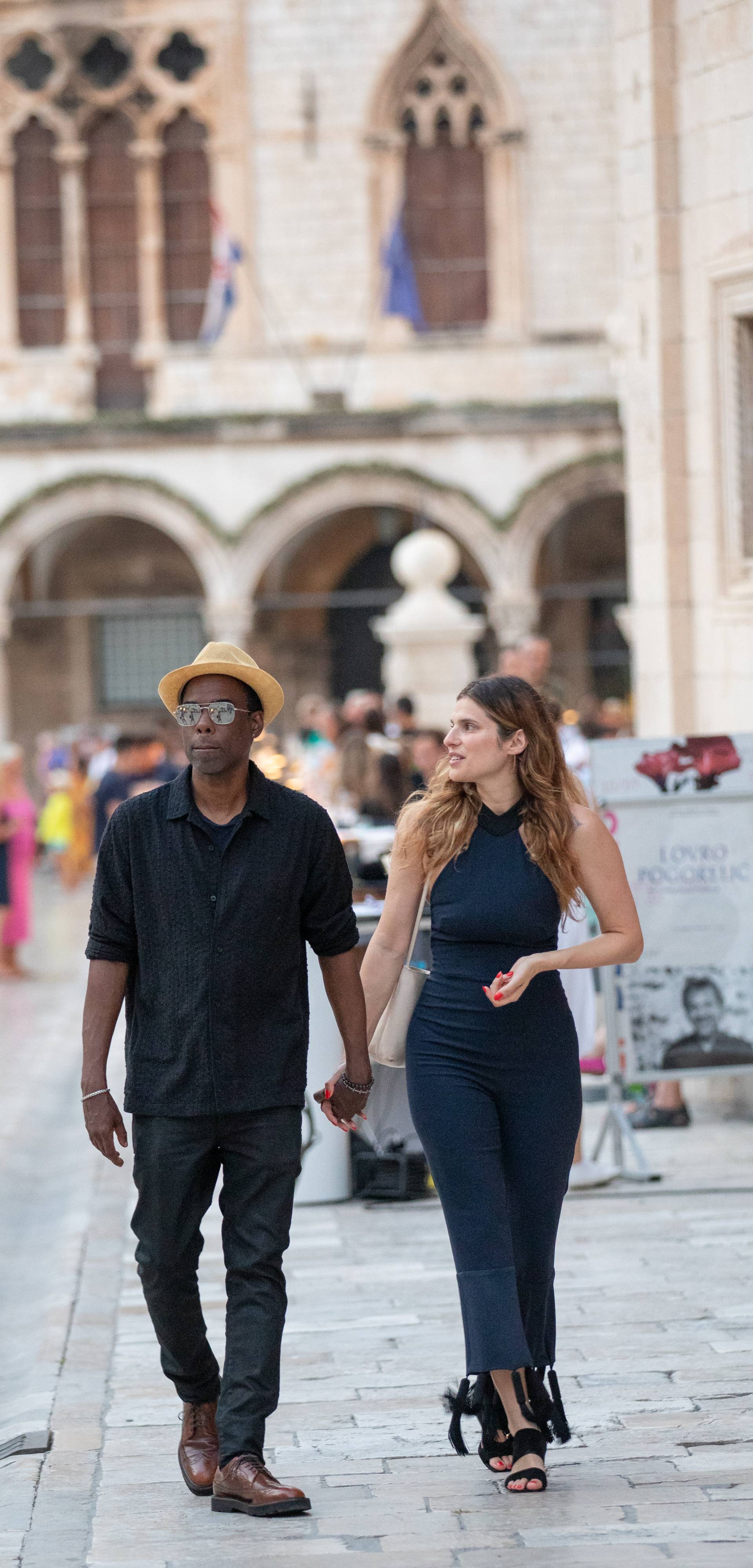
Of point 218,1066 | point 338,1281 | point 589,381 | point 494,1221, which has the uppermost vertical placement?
point 589,381

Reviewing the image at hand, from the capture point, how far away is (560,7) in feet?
91.6

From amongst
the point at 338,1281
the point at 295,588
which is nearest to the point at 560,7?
the point at 295,588

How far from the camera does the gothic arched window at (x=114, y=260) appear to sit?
2883cm

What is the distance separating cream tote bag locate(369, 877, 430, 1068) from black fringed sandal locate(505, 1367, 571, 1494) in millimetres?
699

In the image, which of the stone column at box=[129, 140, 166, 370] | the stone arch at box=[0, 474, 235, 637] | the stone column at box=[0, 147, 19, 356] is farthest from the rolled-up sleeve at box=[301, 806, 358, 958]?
the stone column at box=[0, 147, 19, 356]

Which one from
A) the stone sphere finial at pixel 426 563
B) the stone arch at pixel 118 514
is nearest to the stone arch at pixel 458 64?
the stone arch at pixel 118 514

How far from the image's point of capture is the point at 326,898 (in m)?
4.12

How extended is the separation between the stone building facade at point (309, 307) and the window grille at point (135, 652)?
1.65 ft

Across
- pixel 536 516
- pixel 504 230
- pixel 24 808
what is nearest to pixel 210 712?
pixel 24 808

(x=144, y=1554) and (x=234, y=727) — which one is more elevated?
(x=234, y=727)

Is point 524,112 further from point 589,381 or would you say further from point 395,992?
point 395,992

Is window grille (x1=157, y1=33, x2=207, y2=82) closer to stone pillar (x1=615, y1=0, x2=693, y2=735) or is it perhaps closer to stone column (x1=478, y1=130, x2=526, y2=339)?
stone column (x1=478, y1=130, x2=526, y2=339)

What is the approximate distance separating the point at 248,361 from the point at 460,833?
24.6m

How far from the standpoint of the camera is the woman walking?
13.3 feet
